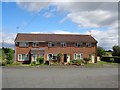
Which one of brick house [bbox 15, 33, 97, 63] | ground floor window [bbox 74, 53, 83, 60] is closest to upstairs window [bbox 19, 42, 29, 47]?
brick house [bbox 15, 33, 97, 63]

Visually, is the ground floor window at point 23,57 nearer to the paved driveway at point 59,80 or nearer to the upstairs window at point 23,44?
the upstairs window at point 23,44

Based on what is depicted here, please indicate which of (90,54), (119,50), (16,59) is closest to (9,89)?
(16,59)

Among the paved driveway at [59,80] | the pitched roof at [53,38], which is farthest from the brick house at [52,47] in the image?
the paved driveway at [59,80]

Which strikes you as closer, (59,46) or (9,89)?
(9,89)

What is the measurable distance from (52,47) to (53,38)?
2.29 metres

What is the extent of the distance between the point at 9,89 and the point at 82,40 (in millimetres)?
42442

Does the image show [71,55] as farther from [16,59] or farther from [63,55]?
[16,59]

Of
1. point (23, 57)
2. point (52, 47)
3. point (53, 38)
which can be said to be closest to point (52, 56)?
point (52, 47)

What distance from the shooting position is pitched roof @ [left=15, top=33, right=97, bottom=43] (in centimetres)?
5495

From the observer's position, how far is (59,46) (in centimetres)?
5534

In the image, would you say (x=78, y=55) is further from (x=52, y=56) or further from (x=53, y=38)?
(x=53, y=38)

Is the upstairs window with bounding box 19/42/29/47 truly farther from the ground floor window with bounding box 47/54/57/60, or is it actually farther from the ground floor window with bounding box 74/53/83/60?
the ground floor window with bounding box 74/53/83/60

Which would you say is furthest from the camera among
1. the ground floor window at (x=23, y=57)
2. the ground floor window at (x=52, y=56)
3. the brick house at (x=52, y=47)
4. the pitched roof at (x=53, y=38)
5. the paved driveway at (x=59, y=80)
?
the pitched roof at (x=53, y=38)

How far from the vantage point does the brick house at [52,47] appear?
54000mm
